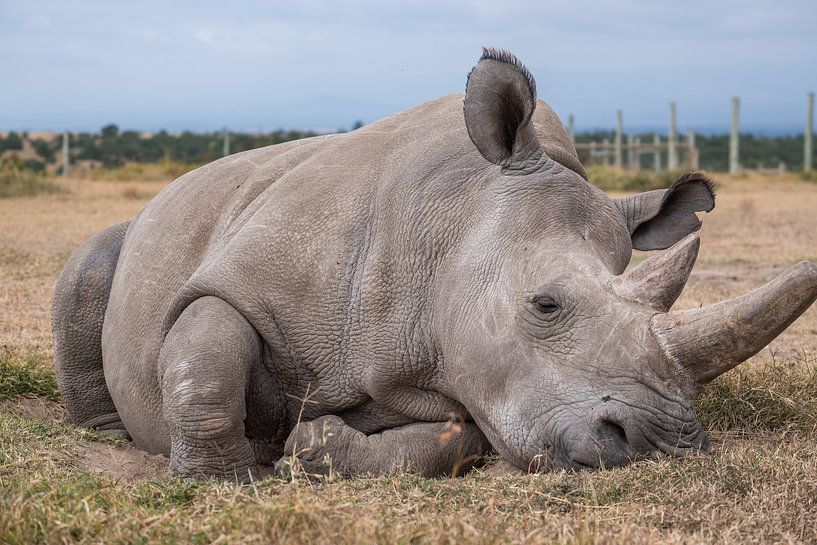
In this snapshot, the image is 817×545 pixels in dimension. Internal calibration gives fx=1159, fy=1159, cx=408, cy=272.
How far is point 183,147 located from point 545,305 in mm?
51599

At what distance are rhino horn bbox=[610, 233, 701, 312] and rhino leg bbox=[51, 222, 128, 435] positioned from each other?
280cm

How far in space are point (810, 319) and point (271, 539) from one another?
19.3 feet

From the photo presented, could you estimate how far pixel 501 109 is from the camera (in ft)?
13.6

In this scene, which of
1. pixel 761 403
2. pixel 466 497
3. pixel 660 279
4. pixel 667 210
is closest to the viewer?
Answer: pixel 466 497

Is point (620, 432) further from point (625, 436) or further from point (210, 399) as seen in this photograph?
point (210, 399)

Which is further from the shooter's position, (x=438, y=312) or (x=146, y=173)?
(x=146, y=173)

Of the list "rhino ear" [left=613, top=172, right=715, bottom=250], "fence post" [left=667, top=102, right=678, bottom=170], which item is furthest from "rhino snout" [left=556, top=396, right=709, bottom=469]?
"fence post" [left=667, top=102, right=678, bottom=170]

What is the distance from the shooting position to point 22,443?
173 inches

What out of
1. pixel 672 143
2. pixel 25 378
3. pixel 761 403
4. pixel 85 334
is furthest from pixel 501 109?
pixel 672 143

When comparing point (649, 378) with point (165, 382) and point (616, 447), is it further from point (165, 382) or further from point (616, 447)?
point (165, 382)

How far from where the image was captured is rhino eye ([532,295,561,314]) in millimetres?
3773

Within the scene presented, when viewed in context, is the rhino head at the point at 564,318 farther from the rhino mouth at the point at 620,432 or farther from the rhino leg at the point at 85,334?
the rhino leg at the point at 85,334

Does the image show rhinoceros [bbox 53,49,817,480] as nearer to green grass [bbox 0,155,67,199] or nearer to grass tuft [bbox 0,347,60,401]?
grass tuft [bbox 0,347,60,401]

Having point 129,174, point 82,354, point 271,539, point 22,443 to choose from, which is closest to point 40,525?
point 271,539
